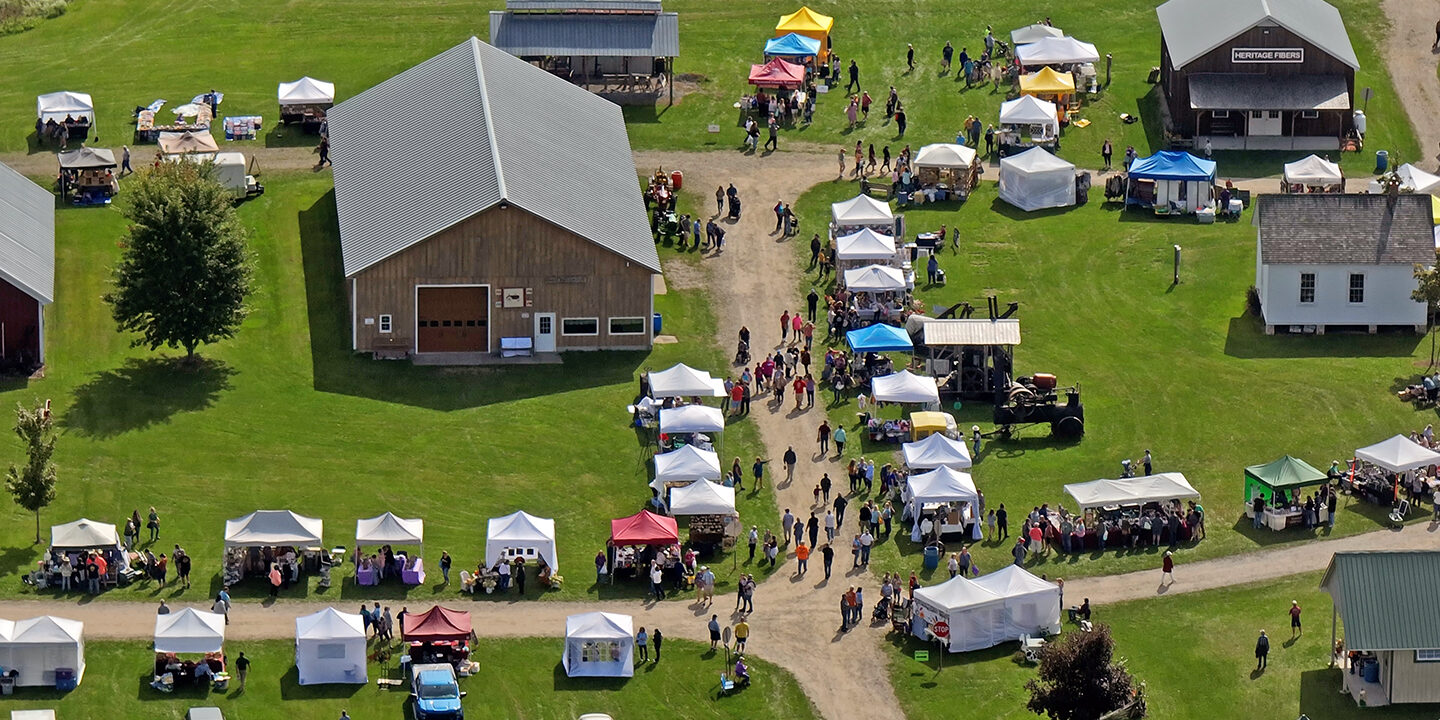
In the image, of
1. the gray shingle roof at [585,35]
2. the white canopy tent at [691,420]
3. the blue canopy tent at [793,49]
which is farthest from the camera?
the blue canopy tent at [793,49]

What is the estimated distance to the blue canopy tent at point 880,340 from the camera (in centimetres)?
10106

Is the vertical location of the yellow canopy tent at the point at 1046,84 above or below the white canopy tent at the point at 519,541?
above

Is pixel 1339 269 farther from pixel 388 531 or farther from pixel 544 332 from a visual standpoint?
pixel 388 531

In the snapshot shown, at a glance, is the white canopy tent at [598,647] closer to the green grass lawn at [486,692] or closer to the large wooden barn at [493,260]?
the green grass lawn at [486,692]

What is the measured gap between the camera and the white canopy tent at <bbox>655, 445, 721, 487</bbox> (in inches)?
3622

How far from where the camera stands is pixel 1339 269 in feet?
347

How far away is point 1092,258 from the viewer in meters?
112

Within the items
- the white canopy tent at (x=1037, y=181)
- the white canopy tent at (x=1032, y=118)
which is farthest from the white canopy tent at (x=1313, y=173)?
the white canopy tent at (x=1032, y=118)

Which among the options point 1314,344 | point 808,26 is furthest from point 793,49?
point 1314,344

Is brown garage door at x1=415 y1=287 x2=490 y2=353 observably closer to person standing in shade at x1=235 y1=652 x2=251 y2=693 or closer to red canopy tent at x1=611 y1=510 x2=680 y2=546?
red canopy tent at x1=611 y1=510 x2=680 y2=546

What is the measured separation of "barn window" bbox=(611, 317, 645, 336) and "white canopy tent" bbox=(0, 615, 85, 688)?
2995 centimetres

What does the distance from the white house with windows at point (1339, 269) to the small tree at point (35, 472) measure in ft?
151

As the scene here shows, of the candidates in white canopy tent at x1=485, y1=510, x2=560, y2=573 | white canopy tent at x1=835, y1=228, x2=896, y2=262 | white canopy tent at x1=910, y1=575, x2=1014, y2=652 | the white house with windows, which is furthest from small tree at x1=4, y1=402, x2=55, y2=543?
the white house with windows

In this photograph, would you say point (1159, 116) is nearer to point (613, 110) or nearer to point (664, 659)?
point (613, 110)
